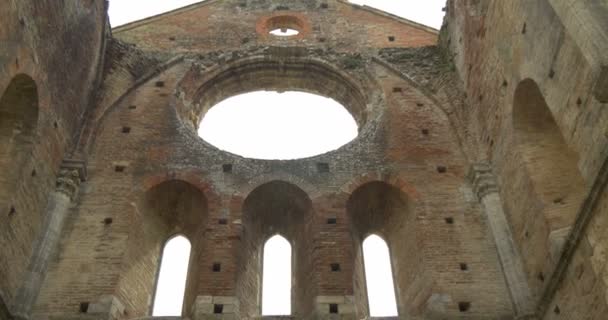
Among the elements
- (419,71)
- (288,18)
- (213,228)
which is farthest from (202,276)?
(288,18)

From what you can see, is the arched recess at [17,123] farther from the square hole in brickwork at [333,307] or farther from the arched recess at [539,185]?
the arched recess at [539,185]

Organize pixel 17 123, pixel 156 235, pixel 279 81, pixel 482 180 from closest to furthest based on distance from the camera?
1. pixel 17 123
2. pixel 482 180
3. pixel 156 235
4. pixel 279 81

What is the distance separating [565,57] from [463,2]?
5.18 metres

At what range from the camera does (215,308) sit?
32.3ft

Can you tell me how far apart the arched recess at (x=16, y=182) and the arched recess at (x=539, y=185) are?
7.58 m

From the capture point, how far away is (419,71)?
47.6ft

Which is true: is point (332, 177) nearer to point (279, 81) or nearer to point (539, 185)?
point (539, 185)

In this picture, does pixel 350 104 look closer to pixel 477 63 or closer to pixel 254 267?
pixel 477 63

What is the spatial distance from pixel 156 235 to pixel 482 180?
5.92 m

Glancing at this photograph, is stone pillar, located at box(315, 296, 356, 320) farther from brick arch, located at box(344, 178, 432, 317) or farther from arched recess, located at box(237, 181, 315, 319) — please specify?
brick arch, located at box(344, 178, 432, 317)

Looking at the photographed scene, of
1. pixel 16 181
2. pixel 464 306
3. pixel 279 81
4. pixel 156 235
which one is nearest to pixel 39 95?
pixel 16 181

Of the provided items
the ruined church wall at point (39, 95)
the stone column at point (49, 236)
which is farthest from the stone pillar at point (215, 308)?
the ruined church wall at point (39, 95)

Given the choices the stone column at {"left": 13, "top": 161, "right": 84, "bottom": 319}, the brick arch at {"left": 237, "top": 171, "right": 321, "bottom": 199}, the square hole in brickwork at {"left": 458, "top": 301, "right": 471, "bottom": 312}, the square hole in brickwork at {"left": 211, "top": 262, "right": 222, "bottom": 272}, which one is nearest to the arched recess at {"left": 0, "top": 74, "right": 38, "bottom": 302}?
the stone column at {"left": 13, "top": 161, "right": 84, "bottom": 319}

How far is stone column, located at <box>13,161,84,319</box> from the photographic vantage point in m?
9.51
